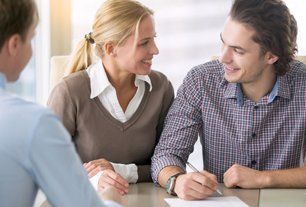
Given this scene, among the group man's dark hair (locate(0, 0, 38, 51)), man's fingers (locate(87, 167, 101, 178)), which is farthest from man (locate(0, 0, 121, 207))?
man's fingers (locate(87, 167, 101, 178))

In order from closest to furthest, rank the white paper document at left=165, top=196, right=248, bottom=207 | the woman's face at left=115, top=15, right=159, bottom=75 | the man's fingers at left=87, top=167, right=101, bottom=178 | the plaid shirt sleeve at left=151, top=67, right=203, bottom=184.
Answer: the white paper document at left=165, top=196, right=248, bottom=207 → the man's fingers at left=87, top=167, right=101, bottom=178 → the plaid shirt sleeve at left=151, top=67, right=203, bottom=184 → the woman's face at left=115, top=15, right=159, bottom=75

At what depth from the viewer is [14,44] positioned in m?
1.01

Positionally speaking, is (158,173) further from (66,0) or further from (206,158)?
(66,0)

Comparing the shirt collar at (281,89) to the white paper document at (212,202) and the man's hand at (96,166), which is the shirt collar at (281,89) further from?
the man's hand at (96,166)

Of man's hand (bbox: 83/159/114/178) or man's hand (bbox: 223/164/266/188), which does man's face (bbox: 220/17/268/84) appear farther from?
man's hand (bbox: 83/159/114/178)

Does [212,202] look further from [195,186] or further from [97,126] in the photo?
[97,126]

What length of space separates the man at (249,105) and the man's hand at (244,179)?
0.61ft

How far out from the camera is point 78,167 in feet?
3.39

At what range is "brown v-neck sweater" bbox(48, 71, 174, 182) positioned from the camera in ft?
6.56

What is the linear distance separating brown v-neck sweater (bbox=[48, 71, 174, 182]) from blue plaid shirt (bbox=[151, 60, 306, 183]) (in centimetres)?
8

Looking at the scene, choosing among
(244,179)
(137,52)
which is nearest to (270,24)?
(137,52)

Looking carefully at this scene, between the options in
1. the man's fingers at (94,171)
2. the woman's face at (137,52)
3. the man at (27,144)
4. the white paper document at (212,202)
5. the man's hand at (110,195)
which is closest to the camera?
the man at (27,144)

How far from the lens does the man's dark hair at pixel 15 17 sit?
3.21 ft

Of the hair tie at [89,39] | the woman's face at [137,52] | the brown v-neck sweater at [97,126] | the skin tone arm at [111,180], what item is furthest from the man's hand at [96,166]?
the hair tie at [89,39]
